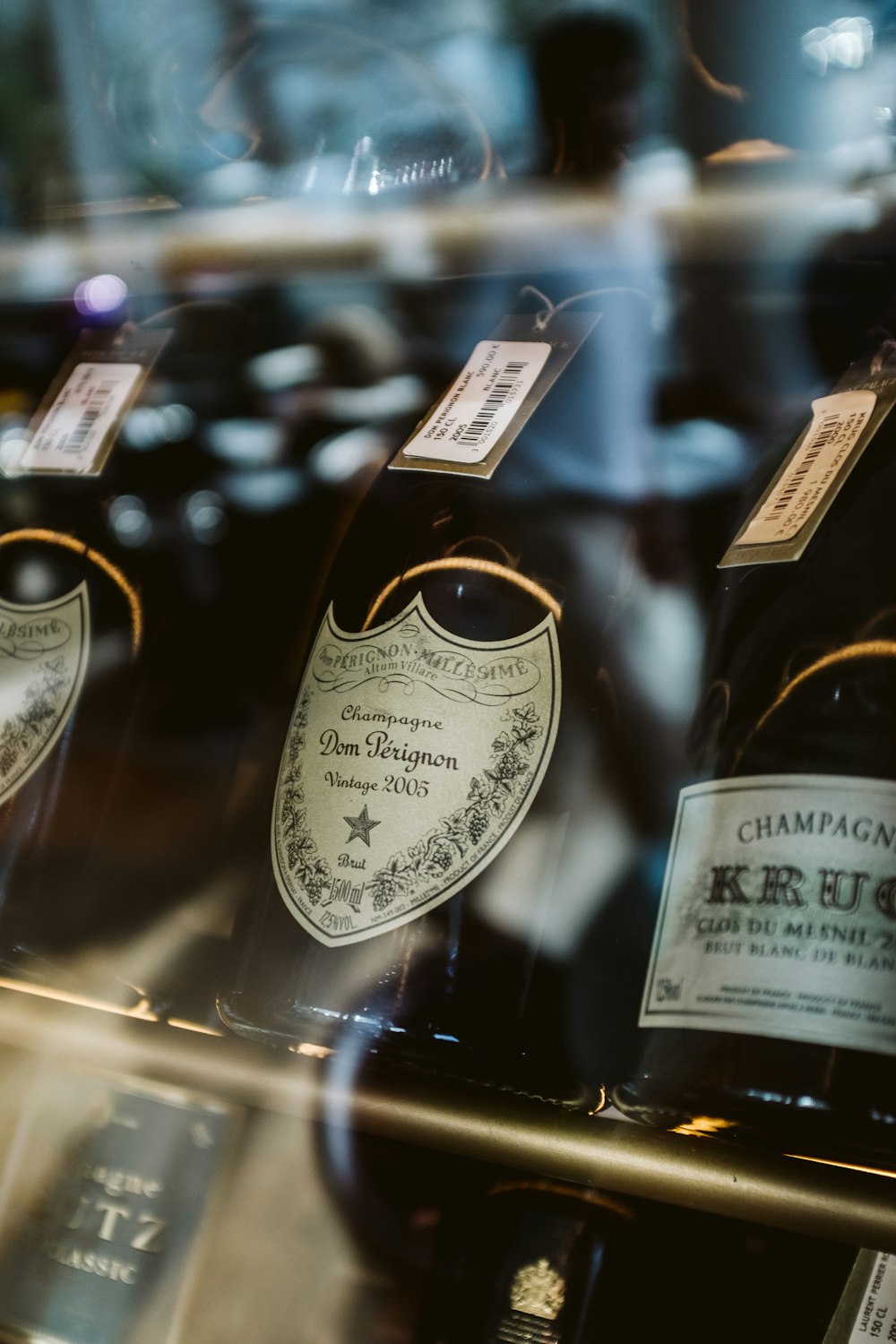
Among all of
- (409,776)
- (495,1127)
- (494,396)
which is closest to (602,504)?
(494,396)

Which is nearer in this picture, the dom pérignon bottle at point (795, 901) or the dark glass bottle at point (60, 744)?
the dom pérignon bottle at point (795, 901)

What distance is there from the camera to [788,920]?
36cm

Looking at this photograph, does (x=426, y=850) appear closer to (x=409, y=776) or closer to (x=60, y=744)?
(x=409, y=776)

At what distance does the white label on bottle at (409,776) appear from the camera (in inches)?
17.4

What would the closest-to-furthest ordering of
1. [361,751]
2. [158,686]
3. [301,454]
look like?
1. [361,751]
2. [158,686]
3. [301,454]

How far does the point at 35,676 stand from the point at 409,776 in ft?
0.74

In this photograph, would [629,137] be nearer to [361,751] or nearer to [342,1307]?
[361,751]

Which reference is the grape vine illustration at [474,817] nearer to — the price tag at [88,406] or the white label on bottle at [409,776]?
the white label on bottle at [409,776]

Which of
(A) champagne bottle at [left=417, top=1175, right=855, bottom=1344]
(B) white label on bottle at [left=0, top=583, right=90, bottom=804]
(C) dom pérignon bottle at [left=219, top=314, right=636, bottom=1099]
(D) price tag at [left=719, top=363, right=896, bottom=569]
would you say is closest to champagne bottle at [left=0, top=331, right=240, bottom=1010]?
(B) white label on bottle at [left=0, top=583, right=90, bottom=804]

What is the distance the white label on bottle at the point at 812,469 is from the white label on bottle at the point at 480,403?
0.41 ft

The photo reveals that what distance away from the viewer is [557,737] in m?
0.47

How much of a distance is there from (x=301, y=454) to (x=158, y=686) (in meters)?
0.27

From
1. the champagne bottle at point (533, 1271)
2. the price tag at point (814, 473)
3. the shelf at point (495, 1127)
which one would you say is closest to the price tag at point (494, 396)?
the price tag at point (814, 473)

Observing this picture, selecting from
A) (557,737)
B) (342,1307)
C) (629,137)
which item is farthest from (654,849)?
(629,137)
